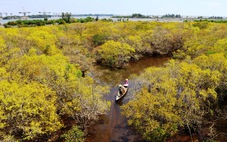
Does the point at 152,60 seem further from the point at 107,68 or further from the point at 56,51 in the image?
the point at 56,51

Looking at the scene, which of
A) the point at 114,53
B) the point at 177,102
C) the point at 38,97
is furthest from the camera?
the point at 114,53

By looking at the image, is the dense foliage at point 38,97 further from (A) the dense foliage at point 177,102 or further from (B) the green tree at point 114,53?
(B) the green tree at point 114,53

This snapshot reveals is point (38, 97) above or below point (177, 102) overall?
above

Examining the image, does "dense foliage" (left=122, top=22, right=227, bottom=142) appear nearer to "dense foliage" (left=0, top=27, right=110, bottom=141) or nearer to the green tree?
"dense foliage" (left=0, top=27, right=110, bottom=141)

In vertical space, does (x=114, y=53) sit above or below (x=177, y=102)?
above

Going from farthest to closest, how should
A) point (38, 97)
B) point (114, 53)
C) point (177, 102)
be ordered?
point (114, 53)
point (177, 102)
point (38, 97)

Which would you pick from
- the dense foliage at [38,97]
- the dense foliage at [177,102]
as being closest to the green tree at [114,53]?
the dense foliage at [38,97]

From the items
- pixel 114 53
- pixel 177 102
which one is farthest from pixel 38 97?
pixel 114 53

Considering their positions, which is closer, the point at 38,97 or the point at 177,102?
the point at 38,97

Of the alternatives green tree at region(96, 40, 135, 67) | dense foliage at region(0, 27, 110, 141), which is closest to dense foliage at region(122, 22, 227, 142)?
dense foliage at region(0, 27, 110, 141)

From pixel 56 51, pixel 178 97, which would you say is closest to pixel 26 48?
pixel 56 51

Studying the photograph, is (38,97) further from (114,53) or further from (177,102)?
(114,53)
